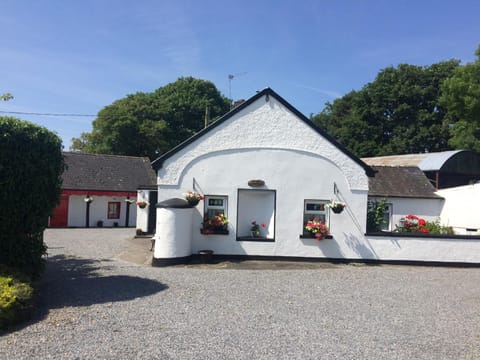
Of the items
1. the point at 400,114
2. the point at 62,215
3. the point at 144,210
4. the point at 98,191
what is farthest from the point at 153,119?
the point at 400,114

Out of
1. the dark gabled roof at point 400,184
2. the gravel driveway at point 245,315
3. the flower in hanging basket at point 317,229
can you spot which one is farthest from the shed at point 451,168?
the flower in hanging basket at point 317,229

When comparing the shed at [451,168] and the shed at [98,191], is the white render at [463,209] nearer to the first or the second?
the shed at [451,168]

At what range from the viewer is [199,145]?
12828 mm

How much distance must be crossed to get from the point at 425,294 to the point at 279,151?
623 centimetres

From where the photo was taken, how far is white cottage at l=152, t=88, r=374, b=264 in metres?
12.7

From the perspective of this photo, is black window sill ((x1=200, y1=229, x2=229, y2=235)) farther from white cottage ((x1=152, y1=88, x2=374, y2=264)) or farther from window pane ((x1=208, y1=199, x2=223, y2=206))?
window pane ((x1=208, y1=199, x2=223, y2=206))

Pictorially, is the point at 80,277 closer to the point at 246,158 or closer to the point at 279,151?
the point at 246,158

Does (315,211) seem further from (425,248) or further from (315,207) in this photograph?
(425,248)

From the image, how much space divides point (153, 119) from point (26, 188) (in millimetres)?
34970

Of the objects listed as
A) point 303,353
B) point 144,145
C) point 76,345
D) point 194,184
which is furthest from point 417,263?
point 144,145

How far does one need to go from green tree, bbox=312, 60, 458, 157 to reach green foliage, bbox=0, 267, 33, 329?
121 ft

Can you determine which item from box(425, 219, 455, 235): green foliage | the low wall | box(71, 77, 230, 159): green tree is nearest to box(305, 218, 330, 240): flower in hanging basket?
the low wall

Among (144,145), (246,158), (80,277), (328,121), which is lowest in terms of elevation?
(80,277)

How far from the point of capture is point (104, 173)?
2866 cm
